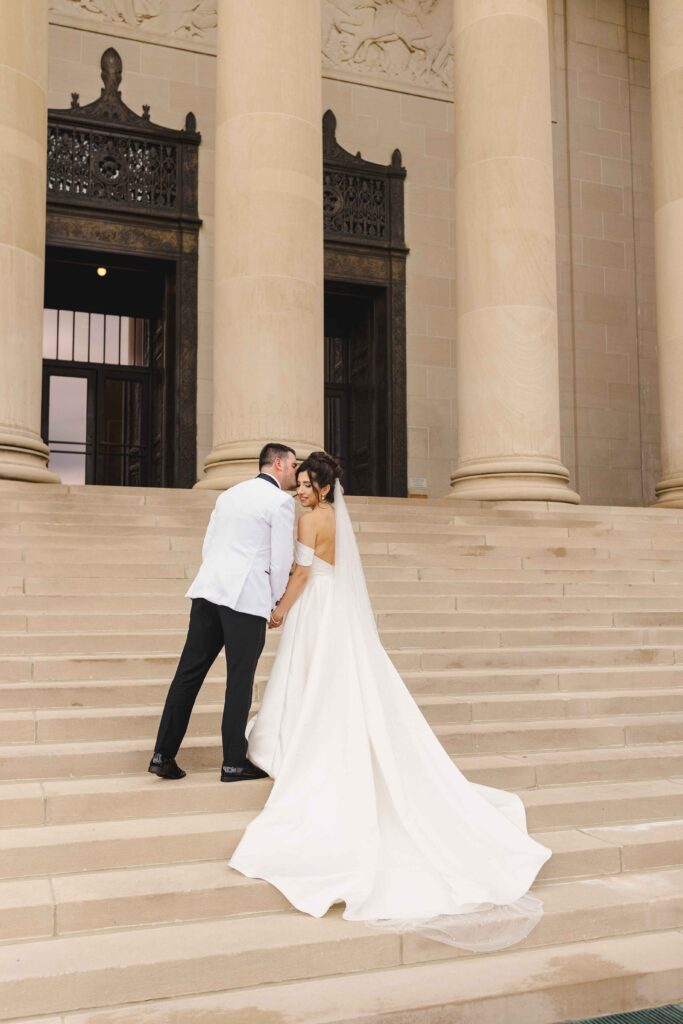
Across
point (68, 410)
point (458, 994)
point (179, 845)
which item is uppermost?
point (68, 410)

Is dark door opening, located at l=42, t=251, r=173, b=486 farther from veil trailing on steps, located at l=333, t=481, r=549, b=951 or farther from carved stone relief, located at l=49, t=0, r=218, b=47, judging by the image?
veil trailing on steps, located at l=333, t=481, r=549, b=951

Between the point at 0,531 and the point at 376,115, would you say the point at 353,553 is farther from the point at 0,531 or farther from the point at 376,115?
the point at 376,115

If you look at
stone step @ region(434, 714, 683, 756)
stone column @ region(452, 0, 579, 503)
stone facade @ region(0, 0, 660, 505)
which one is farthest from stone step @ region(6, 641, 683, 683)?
stone facade @ region(0, 0, 660, 505)

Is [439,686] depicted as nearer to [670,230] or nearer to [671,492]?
[671,492]

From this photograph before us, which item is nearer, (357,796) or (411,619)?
(357,796)

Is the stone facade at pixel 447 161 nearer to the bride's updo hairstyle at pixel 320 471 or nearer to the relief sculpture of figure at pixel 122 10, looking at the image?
the relief sculpture of figure at pixel 122 10

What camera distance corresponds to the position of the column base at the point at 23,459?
11375 millimetres

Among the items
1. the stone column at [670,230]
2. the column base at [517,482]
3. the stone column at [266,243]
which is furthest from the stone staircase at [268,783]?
the stone column at [670,230]

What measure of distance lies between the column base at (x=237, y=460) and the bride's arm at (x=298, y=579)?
6260mm

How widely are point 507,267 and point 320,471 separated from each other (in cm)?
860

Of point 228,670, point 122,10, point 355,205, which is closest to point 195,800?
point 228,670

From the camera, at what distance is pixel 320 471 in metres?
5.89

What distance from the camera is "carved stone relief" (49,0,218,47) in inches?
702

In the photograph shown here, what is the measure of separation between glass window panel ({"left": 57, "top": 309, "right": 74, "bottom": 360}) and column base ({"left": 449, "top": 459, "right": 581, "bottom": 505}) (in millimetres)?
9036
